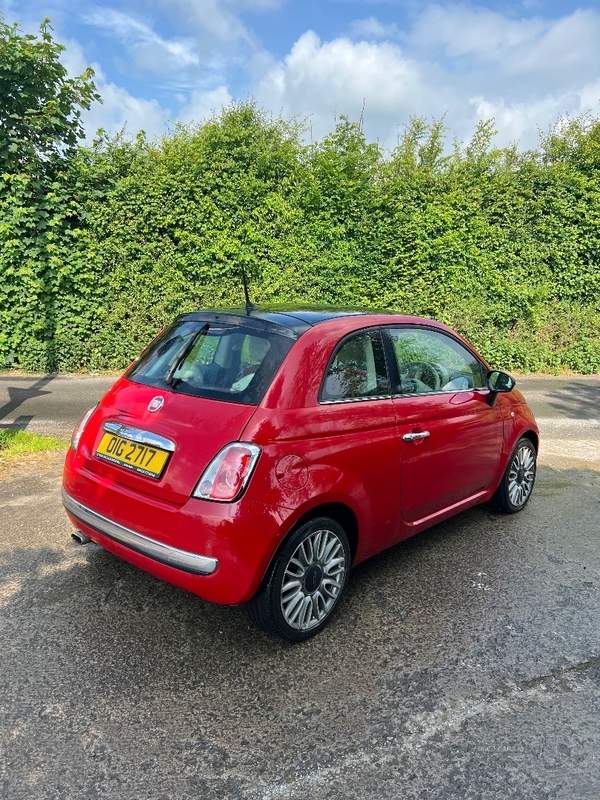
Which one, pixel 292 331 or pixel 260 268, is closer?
pixel 292 331

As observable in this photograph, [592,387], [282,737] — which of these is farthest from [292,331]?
[592,387]

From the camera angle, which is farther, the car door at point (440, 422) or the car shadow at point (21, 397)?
the car shadow at point (21, 397)

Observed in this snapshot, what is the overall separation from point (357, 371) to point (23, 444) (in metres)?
4.30

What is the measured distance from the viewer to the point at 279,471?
8.91 ft

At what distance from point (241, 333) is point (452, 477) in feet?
5.78

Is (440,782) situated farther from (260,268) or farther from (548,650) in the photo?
(260,268)

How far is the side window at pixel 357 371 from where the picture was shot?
122 inches

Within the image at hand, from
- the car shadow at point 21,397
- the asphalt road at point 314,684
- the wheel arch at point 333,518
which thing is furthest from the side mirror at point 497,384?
the car shadow at point 21,397

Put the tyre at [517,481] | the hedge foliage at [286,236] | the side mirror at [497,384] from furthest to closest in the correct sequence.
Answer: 1. the hedge foliage at [286,236]
2. the tyre at [517,481]
3. the side mirror at [497,384]

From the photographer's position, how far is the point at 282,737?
2338mm

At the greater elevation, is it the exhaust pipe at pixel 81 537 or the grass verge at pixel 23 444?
the exhaust pipe at pixel 81 537

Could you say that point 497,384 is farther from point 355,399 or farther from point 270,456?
point 270,456

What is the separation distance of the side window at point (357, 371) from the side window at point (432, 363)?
17cm

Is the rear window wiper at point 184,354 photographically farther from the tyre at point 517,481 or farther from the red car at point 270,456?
the tyre at point 517,481
